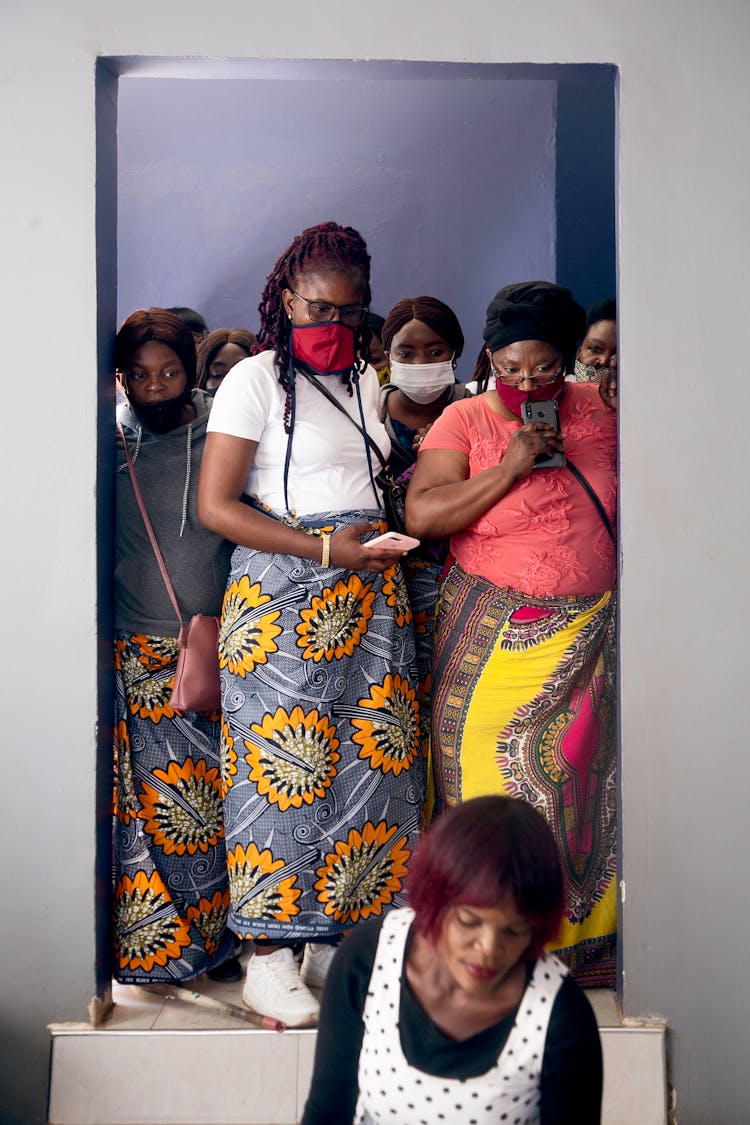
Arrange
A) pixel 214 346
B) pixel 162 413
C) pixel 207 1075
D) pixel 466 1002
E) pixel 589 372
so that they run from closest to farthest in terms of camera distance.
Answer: pixel 466 1002
pixel 207 1075
pixel 162 413
pixel 589 372
pixel 214 346

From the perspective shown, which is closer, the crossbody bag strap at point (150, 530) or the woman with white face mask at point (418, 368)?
the crossbody bag strap at point (150, 530)

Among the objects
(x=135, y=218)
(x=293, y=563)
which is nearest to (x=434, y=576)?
(x=293, y=563)

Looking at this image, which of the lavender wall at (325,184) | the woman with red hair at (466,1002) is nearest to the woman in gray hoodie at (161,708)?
the woman with red hair at (466,1002)

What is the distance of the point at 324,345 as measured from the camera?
125 inches

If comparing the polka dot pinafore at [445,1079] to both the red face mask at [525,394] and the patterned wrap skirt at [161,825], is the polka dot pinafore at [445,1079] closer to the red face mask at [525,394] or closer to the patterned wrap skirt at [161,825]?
the patterned wrap skirt at [161,825]

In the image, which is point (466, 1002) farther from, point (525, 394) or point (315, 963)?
point (525, 394)

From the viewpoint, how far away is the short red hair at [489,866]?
178 centimetres

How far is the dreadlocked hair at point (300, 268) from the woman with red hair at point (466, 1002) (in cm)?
164

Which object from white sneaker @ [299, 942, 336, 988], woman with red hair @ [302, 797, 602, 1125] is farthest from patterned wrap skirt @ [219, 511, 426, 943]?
woman with red hair @ [302, 797, 602, 1125]

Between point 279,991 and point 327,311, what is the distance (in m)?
1.89

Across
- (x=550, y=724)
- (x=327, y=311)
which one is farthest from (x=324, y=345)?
(x=550, y=724)

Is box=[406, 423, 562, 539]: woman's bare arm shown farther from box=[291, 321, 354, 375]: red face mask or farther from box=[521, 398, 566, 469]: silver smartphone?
box=[291, 321, 354, 375]: red face mask

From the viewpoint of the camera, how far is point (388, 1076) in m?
1.94
